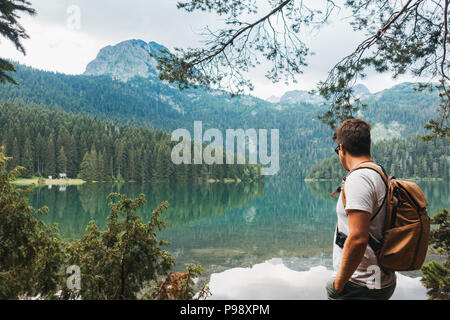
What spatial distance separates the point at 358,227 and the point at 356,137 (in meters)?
0.64

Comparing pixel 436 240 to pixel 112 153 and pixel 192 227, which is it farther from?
pixel 112 153

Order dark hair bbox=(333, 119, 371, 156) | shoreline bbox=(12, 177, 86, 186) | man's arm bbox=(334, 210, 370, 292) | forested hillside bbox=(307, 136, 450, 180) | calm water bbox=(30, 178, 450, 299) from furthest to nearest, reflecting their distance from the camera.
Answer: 1. forested hillside bbox=(307, 136, 450, 180)
2. shoreline bbox=(12, 177, 86, 186)
3. calm water bbox=(30, 178, 450, 299)
4. dark hair bbox=(333, 119, 371, 156)
5. man's arm bbox=(334, 210, 370, 292)

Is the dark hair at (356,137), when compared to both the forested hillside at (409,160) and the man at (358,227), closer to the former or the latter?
the man at (358,227)

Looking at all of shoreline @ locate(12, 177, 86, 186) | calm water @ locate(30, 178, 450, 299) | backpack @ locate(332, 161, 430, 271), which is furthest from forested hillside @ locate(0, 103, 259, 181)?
backpack @ locate(332, 161, 430, 271)

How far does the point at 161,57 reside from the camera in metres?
5.63

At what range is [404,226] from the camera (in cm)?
199

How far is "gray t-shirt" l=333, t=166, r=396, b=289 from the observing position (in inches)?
77.5

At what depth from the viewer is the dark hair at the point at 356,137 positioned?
2184mm

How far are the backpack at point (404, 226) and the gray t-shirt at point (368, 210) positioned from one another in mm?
39

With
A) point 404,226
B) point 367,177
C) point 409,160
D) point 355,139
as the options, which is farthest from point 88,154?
point 409,160

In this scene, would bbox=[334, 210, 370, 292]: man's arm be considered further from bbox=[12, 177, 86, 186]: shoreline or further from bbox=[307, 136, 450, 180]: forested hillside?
bbox=[307, 136, 450, 180]: forested hillside

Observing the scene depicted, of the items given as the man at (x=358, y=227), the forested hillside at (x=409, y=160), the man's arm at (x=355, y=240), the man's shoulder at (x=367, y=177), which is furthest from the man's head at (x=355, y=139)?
the forested hillside at (x=409, y=160)

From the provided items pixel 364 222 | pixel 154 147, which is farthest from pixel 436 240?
pixel 154 147
